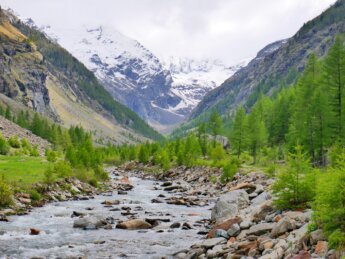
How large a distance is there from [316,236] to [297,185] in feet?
26.7

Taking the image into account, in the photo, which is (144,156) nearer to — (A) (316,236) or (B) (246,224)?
(B) (246,224)

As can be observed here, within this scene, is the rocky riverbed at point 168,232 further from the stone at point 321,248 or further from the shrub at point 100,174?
the shrub at point 100,174

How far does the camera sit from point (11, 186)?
157ft

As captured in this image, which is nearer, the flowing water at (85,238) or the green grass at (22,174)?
the flowing water at (85,238)

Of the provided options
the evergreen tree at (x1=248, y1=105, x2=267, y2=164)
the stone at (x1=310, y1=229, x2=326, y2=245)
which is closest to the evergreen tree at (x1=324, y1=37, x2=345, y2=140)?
the evergreen tree at (x1=248, y1=105, x2=267, y2=164)

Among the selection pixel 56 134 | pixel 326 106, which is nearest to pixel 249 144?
pixel 326 106

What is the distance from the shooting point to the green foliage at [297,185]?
2753 cm

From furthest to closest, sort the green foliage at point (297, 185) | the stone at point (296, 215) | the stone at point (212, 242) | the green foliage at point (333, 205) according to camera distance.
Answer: the green foliage at point (297, 185)
the stone at point (212, 242)
the stone at point (296, 215)
the green foliage at point (333, 205)

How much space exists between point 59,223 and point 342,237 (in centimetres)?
2794

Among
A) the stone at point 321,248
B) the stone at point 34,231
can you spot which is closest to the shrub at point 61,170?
the stone at point 34,231

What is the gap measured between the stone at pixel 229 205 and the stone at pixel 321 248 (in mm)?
17229

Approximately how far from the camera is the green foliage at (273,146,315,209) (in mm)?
27531

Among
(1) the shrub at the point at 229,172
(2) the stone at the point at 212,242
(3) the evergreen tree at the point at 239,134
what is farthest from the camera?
(3) the evergreen tree at the point at 239,134

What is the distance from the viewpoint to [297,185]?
27.7 m
